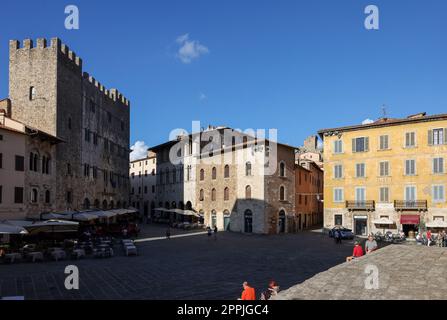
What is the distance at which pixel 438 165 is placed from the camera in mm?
35438

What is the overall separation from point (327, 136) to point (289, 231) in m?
11.2

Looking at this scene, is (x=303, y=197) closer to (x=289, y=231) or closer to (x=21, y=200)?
(x=289, y=231)

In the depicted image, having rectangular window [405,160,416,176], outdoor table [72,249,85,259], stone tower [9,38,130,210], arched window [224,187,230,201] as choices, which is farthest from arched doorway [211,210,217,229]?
outdoor table [72,249,85,259]

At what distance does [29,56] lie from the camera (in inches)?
1513

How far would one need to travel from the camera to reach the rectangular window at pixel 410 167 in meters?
36.6

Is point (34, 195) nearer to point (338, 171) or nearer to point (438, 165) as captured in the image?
point (338, 171)

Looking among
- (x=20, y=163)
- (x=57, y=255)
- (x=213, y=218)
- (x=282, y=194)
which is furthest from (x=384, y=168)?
(x=20, y=163)

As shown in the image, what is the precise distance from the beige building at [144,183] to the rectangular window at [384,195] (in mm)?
39586

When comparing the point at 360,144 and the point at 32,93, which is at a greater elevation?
the point at 32,93

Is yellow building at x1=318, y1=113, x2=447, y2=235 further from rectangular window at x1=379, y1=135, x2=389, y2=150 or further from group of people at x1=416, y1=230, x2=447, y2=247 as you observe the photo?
group of people at x1=416, y1=230, x2=447, y2=247

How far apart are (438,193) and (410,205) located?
8.25 ft

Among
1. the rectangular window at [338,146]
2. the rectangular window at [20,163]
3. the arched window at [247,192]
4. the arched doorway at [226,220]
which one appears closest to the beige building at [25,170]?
the rectangular window at [20,163]

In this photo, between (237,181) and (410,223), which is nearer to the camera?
(410,223)
